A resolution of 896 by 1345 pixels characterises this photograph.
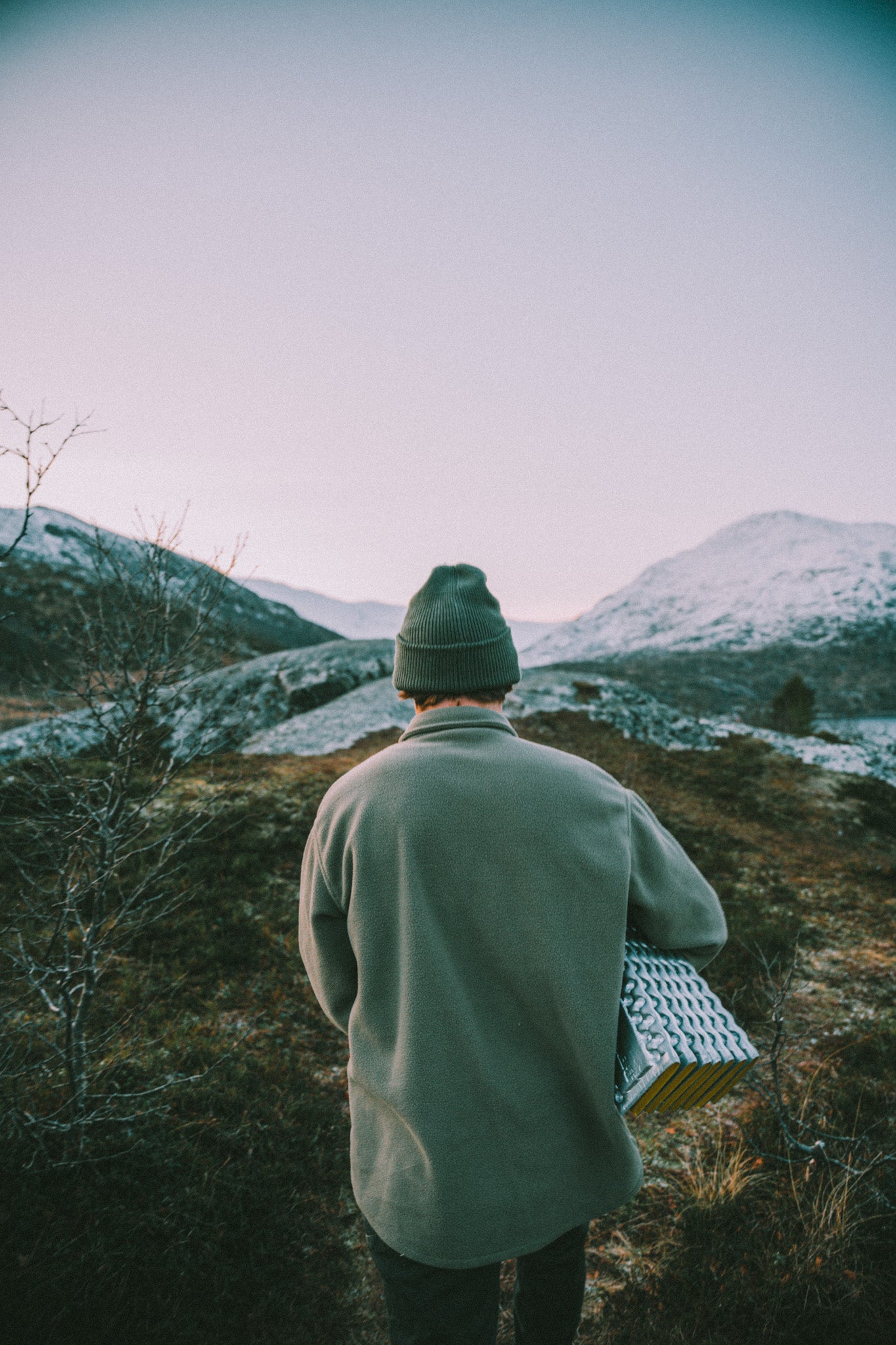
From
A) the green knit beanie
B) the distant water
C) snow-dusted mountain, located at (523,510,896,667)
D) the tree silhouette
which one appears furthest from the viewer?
snow-dusted mountain, located at (523,510,896,667)

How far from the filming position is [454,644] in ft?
6.02

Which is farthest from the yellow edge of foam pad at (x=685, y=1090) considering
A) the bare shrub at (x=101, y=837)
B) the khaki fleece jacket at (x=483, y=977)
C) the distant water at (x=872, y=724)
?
the distant water at (x=872, y=724)

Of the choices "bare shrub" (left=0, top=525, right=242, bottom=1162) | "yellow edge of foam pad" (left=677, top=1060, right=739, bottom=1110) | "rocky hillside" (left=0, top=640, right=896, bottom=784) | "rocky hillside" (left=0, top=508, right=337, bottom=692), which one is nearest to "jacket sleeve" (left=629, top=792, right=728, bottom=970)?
"yellow edge of foam pad" (left=677, top=1060, right=739, bottom=1110)

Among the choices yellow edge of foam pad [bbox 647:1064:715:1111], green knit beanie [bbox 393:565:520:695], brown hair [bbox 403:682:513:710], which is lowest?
yellow edge of foam pad [bbox 647:1064:715:1111]

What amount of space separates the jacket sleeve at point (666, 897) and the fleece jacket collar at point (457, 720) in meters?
0.52

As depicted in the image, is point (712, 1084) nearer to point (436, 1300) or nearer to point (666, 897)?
point (666, 897)

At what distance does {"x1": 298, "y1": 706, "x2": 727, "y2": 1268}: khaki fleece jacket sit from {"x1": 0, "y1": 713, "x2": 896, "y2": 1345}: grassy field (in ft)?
7.05

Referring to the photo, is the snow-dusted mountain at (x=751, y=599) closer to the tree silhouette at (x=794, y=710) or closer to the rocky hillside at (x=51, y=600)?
the rocky hillside at (x=51, y=600)

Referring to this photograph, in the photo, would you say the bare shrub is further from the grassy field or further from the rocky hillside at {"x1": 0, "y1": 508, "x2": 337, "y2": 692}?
the rocky hillside at {"x1": 0, "y1": 508, "x2": 337, "y2": 692}

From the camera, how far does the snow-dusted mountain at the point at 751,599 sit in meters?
113

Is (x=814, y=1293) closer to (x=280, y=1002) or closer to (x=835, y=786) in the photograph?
(x=280, y=1002)

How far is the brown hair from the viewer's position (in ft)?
6.15

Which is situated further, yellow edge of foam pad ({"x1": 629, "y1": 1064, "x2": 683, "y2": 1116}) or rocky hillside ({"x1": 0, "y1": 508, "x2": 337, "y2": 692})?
rocky hillside ({"x1": 0, "y1": 508, "x2": 337, "y2": 692})

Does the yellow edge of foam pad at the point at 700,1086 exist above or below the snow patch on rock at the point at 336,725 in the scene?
above
